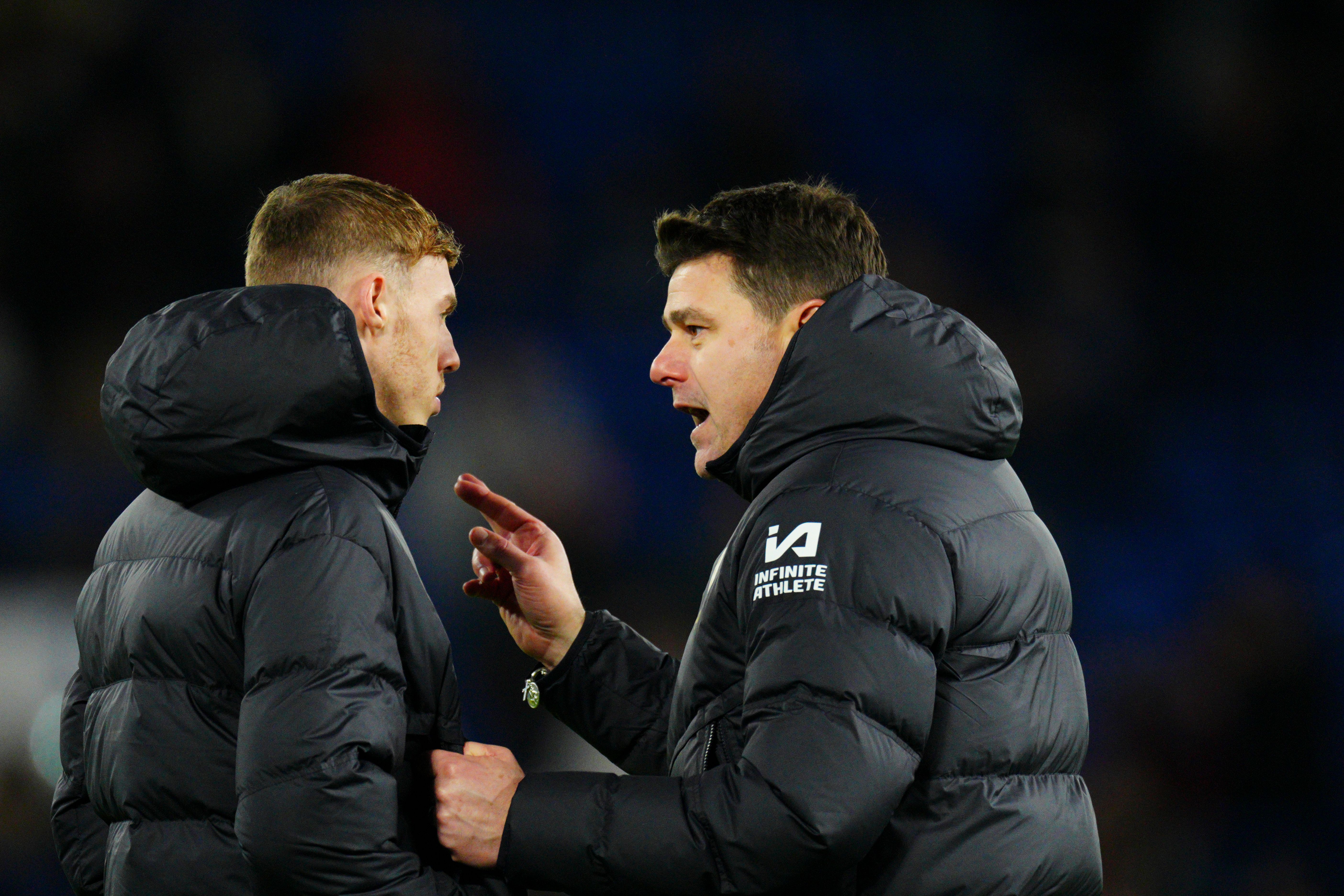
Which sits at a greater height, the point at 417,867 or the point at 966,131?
the point at 966,131

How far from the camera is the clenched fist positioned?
1.98 meters

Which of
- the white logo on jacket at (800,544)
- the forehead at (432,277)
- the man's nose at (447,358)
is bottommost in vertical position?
the white logo on jacket at (800,544)

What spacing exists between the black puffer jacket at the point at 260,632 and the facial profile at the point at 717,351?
2.24ft

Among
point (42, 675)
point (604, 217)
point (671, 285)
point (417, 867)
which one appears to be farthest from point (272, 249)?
point (604, 217)

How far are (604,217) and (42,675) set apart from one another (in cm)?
296

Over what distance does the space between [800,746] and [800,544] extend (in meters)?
0.30

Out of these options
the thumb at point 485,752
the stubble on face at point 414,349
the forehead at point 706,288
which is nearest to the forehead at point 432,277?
the stubble on face at point 414,349

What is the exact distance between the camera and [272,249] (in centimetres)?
228

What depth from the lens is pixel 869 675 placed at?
1782mm

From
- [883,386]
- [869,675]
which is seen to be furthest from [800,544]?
[883,386]

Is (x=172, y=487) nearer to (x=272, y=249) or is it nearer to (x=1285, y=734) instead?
(x=272, y=249)

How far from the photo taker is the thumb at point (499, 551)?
8.75ft

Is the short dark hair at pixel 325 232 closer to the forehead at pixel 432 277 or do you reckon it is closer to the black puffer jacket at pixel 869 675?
the forehead at pixel 432 277

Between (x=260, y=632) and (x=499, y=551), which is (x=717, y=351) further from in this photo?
(x=260, y=632)
